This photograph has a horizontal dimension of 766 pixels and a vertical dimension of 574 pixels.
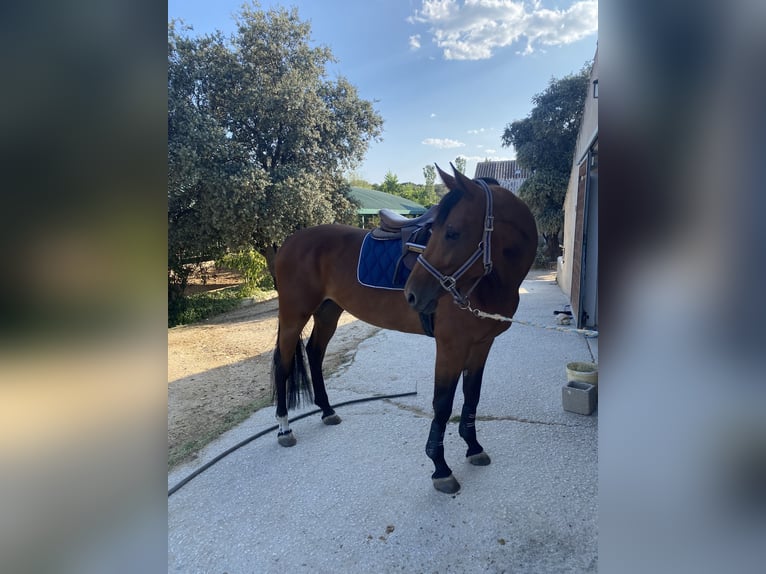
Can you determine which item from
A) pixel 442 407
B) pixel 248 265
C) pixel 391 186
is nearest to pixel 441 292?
pixel 442 407

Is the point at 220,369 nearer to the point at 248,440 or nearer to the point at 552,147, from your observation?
the point at 248,440

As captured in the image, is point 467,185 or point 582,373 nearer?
point 467,185

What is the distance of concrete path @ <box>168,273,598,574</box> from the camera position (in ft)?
5.99

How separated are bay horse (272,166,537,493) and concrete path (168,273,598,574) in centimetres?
22

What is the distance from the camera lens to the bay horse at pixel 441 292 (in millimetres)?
1976

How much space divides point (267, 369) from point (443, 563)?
3539mm

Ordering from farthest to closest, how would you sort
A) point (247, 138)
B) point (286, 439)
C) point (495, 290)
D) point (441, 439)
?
point (247, 138)
point (286, 439)
point (441, 439)
point (495, 290)

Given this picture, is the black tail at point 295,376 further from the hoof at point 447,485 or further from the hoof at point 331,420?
the hoof at point 447,485

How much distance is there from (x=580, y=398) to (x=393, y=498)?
173 centimetres

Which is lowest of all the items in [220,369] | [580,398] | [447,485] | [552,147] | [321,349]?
[220,369]

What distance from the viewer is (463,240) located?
1959 mm

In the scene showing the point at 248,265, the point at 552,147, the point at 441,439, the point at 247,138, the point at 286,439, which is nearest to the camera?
the point at 441,439

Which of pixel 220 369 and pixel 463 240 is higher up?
pixel 463 240

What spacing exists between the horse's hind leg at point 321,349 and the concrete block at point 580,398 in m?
1.84
